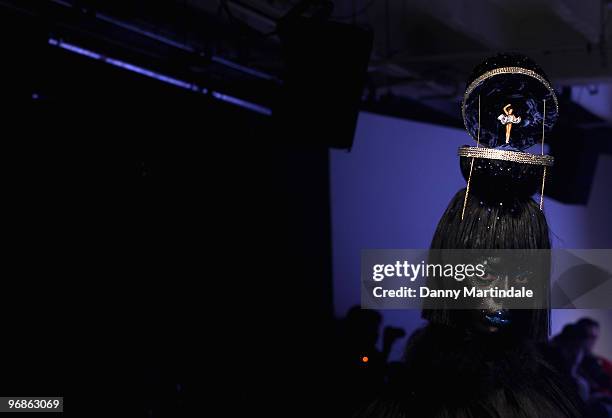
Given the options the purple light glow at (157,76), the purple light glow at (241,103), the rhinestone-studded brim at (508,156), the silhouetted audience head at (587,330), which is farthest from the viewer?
the silhouetted audience head at (587,330)

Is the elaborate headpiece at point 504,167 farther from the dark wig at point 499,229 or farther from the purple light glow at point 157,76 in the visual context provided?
the purple light glow at point 157,76

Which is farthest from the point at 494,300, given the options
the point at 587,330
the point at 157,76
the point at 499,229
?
the point at 587,330

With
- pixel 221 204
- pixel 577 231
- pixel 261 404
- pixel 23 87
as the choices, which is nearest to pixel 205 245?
pixel 221 204

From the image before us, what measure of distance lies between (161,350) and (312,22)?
1.94 meters

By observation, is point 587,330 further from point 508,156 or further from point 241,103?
point 508,156

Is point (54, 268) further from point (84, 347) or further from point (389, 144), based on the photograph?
point (389, 144)

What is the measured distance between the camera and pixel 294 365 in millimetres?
4637

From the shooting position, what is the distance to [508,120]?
4.92 ft

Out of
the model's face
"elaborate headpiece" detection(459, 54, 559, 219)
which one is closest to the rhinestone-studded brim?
"elaborate headpiece" detection(459, 54, 559, 219)

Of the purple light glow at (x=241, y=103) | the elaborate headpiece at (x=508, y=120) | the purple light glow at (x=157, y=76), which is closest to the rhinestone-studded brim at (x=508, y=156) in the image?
the elaborate headpiece at (x=508, y=120)

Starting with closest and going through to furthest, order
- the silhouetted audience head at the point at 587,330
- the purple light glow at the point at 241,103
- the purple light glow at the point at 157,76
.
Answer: the purple light glow at the point at 157,76
the purple light glow at the point at 241,103
the silhouetted audience head at the point at 587,330

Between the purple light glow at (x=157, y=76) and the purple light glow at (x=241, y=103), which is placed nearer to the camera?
the purple light glow at (x=157, y=76)

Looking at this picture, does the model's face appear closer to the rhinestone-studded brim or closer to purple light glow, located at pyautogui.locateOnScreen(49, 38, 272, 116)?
the rhinestone-studded brim

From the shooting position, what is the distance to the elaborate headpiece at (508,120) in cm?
146
